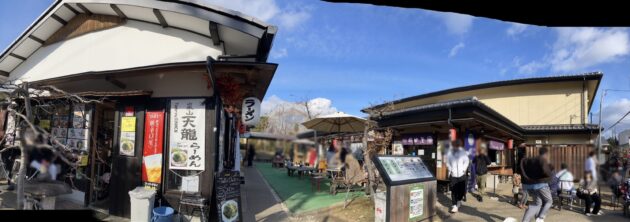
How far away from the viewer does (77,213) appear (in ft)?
5.90

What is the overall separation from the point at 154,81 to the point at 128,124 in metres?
1.12

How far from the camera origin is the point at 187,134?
7367mm

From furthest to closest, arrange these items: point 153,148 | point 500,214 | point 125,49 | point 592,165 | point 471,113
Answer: point 125,49
point 500,214
point 153,148
point 471,113
point 592,165

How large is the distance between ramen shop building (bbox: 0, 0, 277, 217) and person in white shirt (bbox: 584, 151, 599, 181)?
218 inches

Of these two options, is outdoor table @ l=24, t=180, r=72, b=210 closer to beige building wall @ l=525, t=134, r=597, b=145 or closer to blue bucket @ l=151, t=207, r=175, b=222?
beige building wall @ l=525, t=134, r=597, b=145

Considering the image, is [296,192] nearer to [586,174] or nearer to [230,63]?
[230,63]

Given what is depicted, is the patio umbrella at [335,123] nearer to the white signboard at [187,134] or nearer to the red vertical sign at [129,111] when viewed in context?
the white signboard at [187,134]

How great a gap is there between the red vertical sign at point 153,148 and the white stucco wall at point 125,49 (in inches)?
53.7

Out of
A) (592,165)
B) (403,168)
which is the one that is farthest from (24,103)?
(403,168)

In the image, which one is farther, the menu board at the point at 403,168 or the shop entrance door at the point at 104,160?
the shop entrance door at the point at 104,160

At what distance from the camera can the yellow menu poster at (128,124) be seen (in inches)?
300

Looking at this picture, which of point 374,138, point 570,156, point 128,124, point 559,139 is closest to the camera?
point 570,156

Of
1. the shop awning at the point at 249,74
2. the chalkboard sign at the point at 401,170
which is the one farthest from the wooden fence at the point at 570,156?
the chalkboard sign at the point at 401,170

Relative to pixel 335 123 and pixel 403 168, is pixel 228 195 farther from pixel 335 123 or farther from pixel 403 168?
pixel 335 123
